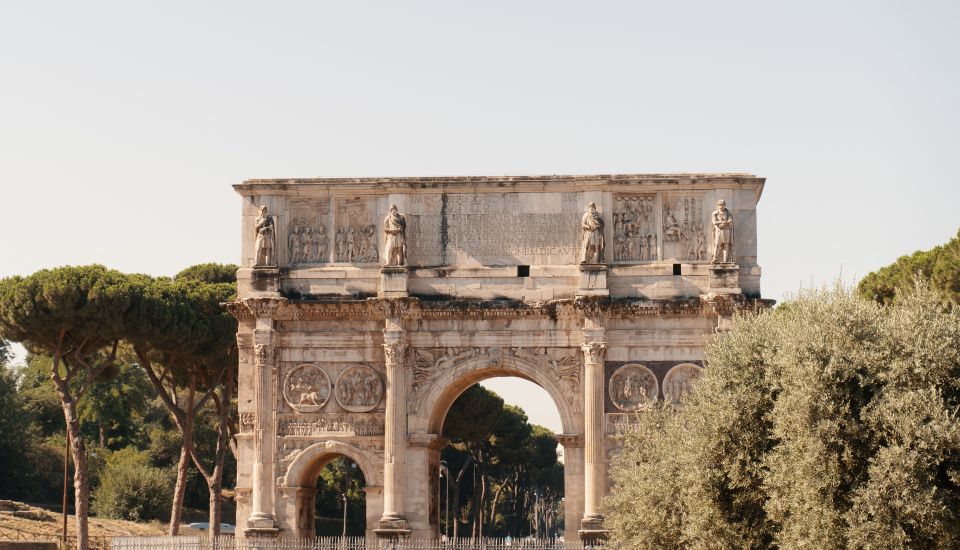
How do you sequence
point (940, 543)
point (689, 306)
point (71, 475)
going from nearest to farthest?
point (940, 543) → point (689, 306) → point (71, 475)

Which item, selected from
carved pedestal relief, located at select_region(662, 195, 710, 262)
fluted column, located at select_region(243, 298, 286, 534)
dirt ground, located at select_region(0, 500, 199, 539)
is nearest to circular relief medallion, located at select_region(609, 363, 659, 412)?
carved pedestal relief, located at select_region(662, 195, 710, 262)

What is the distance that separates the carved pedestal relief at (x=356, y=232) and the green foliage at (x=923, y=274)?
12298mm

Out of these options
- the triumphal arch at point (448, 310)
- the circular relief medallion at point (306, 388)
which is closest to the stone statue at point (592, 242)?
the triumphal arch at point (448, 310)

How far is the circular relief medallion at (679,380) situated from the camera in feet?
107

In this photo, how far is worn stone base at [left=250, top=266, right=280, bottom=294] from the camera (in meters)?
33.3

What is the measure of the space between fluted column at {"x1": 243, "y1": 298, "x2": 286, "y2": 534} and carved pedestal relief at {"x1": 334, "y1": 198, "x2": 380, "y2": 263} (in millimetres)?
2044

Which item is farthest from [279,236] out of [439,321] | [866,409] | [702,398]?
[866,409]

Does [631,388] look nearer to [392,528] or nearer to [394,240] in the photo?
[392,528]

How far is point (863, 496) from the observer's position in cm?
2134

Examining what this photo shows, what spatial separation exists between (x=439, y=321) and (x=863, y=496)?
13.7 metres

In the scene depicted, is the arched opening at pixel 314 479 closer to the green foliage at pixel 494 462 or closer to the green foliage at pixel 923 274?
the green foliage at pixel 923 274

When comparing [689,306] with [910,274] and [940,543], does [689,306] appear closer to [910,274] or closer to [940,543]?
[910,274]

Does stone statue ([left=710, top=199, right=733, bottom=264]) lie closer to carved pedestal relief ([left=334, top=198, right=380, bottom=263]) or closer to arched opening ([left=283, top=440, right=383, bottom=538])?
carved pedestal relief ([left=334, top=198, right=380, bottom=263])

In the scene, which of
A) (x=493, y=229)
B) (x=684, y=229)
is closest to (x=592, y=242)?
(x=684, y=229)
